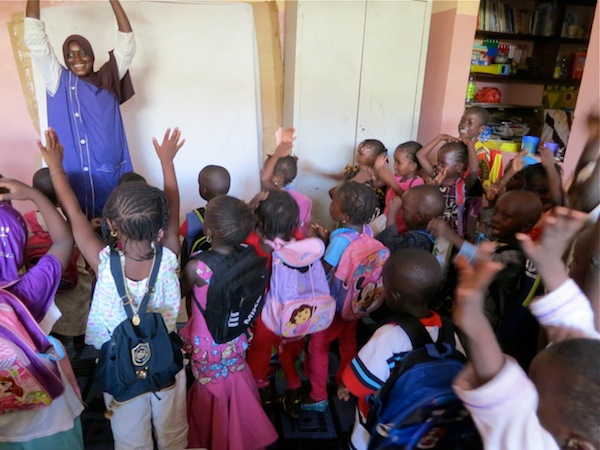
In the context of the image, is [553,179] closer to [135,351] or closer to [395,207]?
[395,207]

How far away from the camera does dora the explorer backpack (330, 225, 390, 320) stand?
70.1 inches

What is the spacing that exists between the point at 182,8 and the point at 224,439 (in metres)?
3.14

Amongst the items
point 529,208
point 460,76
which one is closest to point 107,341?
point 529,208

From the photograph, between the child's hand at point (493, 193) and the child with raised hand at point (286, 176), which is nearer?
the child with raised hand at point (286, 176)

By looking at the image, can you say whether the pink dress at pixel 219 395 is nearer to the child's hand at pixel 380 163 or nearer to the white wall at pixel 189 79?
the child's hand at pixel 380 163

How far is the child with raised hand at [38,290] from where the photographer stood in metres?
1.28

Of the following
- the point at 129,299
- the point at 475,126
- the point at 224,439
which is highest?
the point at 475,126

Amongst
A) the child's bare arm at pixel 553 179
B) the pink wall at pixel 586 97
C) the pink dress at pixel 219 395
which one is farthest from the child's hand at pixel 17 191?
the pink wall at pixel 586 97

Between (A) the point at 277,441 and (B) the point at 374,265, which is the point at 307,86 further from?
(A) the point at 277,441

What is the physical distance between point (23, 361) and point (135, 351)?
0.96ft

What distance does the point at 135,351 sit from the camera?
4.17 feet

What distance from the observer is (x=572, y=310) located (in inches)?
38.2

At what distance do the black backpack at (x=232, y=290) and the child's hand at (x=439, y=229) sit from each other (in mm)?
790

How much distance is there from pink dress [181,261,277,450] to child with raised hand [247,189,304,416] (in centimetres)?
25
